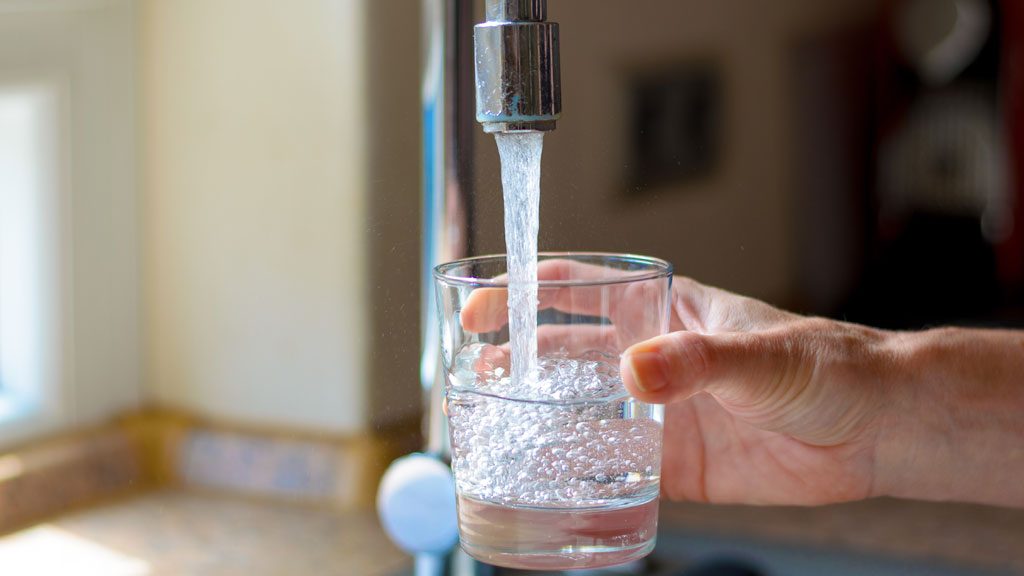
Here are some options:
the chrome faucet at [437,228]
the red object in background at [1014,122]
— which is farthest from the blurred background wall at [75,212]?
the red object in background at [1014,122]

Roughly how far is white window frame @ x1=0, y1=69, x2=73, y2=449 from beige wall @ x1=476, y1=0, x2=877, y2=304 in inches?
5.9

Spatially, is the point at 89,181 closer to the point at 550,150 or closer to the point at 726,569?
the point at 550,150

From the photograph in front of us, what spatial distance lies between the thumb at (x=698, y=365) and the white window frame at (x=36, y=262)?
20 centimetres

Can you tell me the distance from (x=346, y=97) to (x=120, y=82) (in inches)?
3.6

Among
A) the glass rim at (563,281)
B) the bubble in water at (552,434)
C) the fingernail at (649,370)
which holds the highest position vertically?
the glass rim at (563,281)

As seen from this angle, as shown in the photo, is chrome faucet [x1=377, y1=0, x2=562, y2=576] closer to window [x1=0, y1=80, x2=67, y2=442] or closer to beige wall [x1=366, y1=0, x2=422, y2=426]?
beige wall [x1=366, y1=0, x2=422, y2=426]

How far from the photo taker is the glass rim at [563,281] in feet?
1.19

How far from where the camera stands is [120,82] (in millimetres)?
415

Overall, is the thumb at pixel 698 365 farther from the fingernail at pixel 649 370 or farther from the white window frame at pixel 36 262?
the white window frame at pixel 36 262

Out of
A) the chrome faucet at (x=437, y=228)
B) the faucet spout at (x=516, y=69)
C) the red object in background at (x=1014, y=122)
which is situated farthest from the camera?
the red object in background at (x=1014, y=122)

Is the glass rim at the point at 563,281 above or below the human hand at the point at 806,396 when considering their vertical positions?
above

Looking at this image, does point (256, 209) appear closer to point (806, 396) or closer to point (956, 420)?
point (806, 396)

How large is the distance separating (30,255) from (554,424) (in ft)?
0.63

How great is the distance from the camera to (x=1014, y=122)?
1.36 metres
